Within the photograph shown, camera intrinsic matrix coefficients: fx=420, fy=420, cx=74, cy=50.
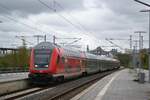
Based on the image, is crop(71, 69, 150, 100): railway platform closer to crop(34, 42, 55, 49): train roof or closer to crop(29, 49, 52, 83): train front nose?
crop(29, 49, 52, 83): train front nose

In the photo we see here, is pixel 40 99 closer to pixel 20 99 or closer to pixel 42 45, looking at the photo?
pixel 20 99

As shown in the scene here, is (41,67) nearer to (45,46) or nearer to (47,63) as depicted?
(47,63)

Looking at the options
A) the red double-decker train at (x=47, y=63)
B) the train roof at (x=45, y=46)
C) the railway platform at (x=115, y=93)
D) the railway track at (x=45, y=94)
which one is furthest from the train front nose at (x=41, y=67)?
the railway platform at (x=115, y=93)

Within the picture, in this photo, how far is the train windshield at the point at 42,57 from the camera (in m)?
29.9

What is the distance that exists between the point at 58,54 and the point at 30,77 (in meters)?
2.78

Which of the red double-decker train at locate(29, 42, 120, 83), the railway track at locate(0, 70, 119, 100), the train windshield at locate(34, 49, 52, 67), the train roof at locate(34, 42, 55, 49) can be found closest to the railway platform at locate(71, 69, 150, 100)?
the railway track at locate(0, 70, 119, 100)

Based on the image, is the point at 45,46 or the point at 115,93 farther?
the point at 45,46

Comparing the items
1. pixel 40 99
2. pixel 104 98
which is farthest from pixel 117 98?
pixel 40 99

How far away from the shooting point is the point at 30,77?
29688 mm

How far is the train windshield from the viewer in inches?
1177

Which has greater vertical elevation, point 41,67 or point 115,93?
point 41,67

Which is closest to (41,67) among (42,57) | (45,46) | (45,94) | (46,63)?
(46,63)

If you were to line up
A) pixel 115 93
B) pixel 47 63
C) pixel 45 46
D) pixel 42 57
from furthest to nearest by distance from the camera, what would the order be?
pixel 45 46
pixel 42 57
pixel 47 63
pixel 115 93

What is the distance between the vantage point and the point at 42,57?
30172mm
